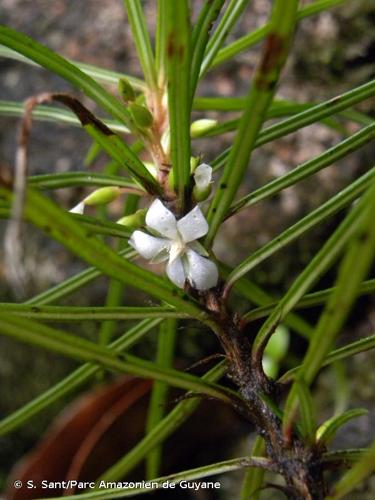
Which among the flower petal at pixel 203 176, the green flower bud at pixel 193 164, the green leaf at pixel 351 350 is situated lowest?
the green leaf at pixel 351 350

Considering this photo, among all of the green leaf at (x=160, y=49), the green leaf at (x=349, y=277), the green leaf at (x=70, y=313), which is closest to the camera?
the green leaf at (x=349, y=277)

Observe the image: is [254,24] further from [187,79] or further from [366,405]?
[187,79]

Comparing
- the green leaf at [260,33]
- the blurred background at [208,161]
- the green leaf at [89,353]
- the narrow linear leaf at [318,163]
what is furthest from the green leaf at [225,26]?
the blurred background at [208,161]

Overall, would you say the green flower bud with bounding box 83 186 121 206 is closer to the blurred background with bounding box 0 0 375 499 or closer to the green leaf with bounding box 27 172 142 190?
the green leaf with bounding box 27 172 142 190

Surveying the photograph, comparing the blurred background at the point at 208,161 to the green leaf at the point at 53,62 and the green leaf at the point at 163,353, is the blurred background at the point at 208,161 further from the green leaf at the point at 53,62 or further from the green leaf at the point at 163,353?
the green leaf at the point at 53,62

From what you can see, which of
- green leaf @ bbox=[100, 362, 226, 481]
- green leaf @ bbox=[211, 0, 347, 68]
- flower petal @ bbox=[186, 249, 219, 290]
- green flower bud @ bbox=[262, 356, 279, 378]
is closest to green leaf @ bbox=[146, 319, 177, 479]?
green leaf @ bbox=[100, 362, 226, 481]

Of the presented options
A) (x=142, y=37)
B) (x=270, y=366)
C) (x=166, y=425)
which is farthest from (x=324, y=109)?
(x=270, y=366)
